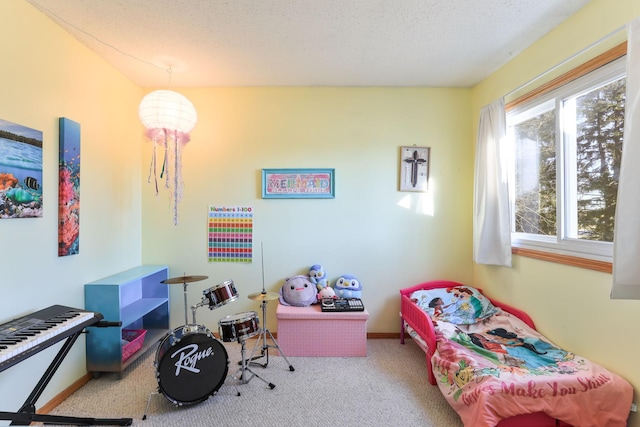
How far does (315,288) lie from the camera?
9.14ft

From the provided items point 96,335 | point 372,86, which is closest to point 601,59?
point 372,86

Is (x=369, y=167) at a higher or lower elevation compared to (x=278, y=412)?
higher

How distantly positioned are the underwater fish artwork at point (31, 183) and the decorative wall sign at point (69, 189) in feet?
0.51

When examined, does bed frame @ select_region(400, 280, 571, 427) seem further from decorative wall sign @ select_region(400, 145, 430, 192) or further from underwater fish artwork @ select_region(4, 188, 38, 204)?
underwater fish artwork @ select_region(4, 188, 38, 204)

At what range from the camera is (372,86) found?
294 centimetres

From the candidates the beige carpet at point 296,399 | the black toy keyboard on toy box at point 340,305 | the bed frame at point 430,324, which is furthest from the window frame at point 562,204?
the black toy keyboard on toy box at point 340,305

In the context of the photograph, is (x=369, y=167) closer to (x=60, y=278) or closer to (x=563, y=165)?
(x=563, y=165)

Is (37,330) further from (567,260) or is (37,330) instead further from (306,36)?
(567,260)

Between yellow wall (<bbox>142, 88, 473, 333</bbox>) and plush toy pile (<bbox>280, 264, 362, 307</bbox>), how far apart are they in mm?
118

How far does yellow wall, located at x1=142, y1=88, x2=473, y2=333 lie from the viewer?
2930 mm

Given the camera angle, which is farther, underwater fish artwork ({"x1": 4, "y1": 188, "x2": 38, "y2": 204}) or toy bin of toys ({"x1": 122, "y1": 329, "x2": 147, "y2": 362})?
toy bin of toys ({"x1": 122, "y1": 329, "x2": 147, "y2": 362})

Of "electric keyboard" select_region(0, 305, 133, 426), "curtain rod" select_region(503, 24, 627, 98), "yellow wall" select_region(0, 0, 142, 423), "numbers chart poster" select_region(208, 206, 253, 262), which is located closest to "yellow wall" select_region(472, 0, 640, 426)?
"curtain rod" select_region(503, 24, 627, 98)

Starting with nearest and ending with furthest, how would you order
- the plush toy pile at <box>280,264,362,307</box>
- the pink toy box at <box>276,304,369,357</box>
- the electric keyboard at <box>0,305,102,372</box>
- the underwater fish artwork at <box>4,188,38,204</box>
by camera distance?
the electric keyboard at <box>0,305,102,372</box>
the underwater fish artwork at <box>4,188,38,204</box>
the pink toy box at <box>276,304,369,357</box>
the plush toy pile at <box>280,264,362,307</box>

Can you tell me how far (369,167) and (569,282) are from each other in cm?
179
